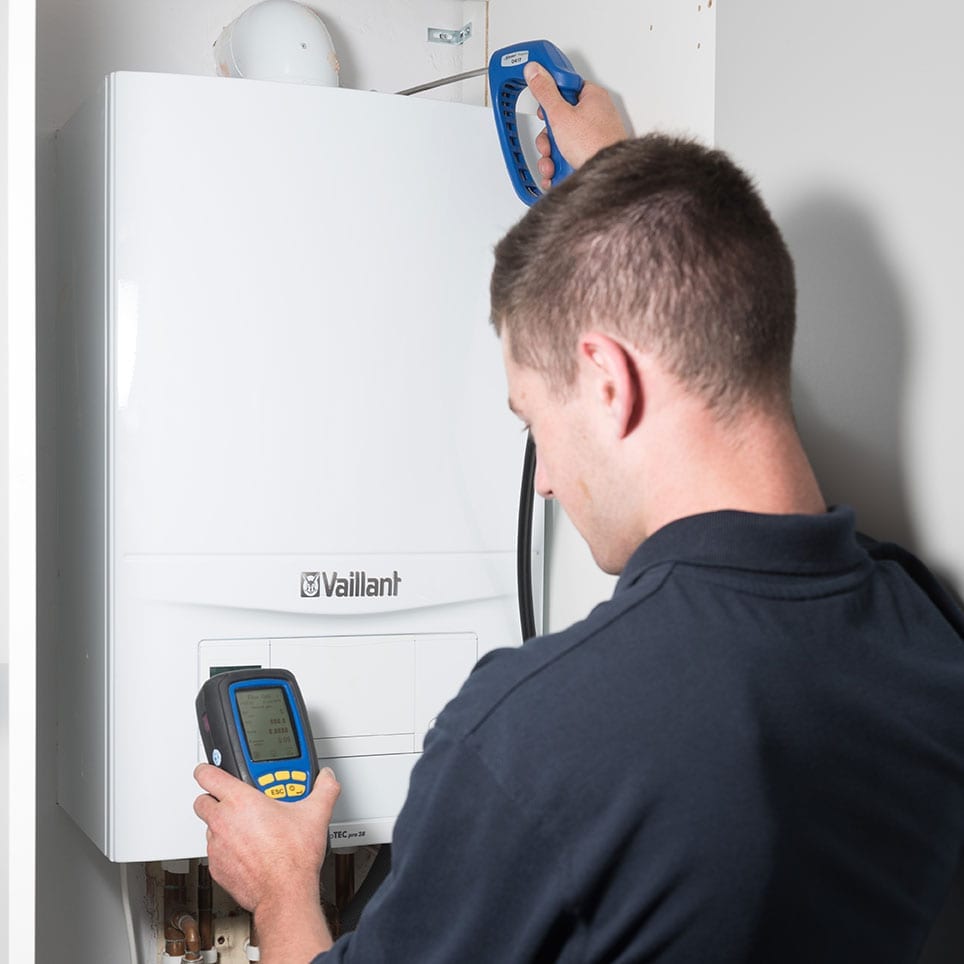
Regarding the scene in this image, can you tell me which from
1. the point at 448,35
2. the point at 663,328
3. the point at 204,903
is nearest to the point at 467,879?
the point at 663,328

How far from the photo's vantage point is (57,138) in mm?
1556

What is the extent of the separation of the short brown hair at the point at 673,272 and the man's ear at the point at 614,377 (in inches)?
0.5

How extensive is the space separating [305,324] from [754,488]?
2.30 feet

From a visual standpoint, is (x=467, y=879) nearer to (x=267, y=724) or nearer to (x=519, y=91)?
(x=267, y=724)

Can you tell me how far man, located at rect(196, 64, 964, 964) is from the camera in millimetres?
630

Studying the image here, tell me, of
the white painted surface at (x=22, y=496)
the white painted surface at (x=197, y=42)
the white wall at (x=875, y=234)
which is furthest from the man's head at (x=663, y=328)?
the white painted surface at (x=197, y=42)

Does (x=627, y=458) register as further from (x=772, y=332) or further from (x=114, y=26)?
(x=114, y=26)

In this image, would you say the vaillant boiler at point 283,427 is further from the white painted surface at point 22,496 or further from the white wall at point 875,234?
the white wall at point 875,234

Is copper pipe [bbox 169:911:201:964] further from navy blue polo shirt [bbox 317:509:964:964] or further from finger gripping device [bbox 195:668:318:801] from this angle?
navy blue polo shirt [bbox 317:509:964:964]

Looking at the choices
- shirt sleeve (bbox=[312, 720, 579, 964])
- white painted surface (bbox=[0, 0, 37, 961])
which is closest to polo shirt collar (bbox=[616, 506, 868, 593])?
shirt sleeve (bbox=[312, 720, 579, 964])

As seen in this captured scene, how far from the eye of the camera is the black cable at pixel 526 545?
135 centimetres

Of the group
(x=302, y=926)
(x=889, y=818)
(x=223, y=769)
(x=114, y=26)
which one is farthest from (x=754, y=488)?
(x=114, y=26)

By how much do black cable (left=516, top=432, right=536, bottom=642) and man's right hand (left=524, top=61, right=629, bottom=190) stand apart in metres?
0.33

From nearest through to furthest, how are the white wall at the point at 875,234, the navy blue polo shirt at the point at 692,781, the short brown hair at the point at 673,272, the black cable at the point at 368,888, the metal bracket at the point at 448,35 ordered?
the navy blue polo shirt at the point at 692,781 < the short brown hair at the point at 673,272 < the white wall at the point at 875,234 < the black cable at the point at 368,888 < the metal bracket at the point at 448,35
